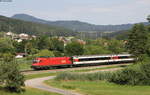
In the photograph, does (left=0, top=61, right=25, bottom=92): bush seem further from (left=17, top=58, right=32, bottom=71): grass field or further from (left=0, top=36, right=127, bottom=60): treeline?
(left=0, top=36, right=127, bottom=60): treeline

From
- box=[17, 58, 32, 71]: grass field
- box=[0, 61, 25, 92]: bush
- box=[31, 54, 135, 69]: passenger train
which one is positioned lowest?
box=[17, 58, 32, 71]: grass field

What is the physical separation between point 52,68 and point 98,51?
44.1 m

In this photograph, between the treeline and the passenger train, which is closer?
the passenger train

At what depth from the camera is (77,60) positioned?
80188 millimetres

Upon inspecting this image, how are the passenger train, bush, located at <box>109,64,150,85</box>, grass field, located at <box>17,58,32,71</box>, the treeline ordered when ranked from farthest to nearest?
the treeline, grass field, located at <box>17,58,32,71</box>, the passenger train, bush, located at <box>109,64,150,85</box>

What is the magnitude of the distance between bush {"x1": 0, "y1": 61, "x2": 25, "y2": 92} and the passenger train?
34491mm

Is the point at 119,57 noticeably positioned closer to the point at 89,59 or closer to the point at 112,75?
the point at 89,59

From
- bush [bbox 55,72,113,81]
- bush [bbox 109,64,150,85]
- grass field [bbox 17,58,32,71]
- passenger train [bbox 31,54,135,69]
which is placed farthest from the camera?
grass field [bbox 17,58,32,71]

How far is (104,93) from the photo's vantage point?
39188 millimetres

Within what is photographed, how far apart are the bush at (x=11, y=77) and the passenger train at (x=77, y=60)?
3449cm

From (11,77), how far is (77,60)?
145 ft

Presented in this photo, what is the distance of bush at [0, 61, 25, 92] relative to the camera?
36216mm

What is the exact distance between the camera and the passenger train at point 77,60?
72375 mm

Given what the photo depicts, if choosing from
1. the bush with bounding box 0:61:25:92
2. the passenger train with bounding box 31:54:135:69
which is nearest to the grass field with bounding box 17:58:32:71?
the passenger train with bounding box 31:54:135:69
